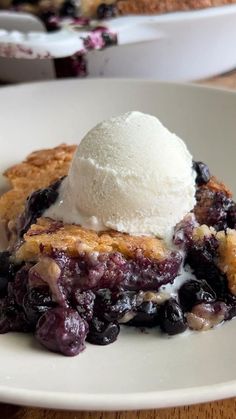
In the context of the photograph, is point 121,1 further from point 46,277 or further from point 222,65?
point 46,277

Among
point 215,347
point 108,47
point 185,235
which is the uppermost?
point 108,47

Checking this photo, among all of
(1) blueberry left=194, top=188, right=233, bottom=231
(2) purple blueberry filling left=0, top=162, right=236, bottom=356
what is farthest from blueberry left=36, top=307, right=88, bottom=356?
(1) blueberry left=194, top=188, right=233, bottom=231

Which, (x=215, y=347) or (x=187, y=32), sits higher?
(x=187, y=32)

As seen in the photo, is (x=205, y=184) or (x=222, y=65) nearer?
(x=205, y=184)

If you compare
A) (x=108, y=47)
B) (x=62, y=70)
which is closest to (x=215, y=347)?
(x=108, y=47)

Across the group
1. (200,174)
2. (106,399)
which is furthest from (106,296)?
(200,174)

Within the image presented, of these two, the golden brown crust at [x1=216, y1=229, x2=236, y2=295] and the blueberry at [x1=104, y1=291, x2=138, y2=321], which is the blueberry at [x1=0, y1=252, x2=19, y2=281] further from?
the golden brown crust at [x1=216, y1=229, x2=236, y2=295]

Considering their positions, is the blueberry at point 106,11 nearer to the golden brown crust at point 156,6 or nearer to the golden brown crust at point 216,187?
the golden brown crust at point 156,6
